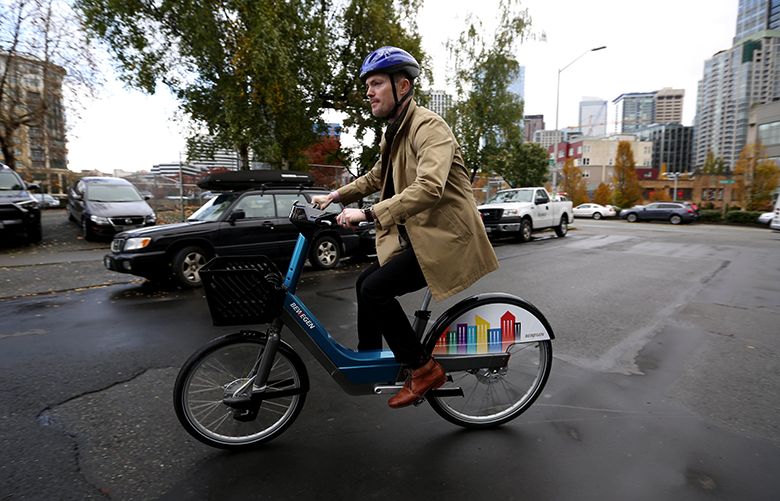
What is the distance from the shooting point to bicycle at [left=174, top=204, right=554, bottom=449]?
2465 mm

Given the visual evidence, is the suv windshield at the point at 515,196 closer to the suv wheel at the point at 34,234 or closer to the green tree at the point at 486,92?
the green tree at the point at 486,92

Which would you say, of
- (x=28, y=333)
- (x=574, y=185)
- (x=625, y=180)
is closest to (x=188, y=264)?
(x=28, y=333)

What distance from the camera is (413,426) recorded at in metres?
3.04

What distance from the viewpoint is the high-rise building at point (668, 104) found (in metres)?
161

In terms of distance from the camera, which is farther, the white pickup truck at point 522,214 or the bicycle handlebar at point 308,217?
the white pickup truck at point 522,214

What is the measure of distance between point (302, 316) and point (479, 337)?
114cm

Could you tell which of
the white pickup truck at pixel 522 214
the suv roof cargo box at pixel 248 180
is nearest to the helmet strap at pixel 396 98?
the suv roof cargo box at pixel 248 180

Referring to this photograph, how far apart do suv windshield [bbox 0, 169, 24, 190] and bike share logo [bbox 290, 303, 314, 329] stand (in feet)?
42.8

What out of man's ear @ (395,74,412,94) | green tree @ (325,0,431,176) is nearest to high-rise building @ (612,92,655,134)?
green tree @ (325,0,431,176)

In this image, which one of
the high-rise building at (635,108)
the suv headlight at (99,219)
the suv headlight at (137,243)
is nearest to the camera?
the suv headlight at (137,243)

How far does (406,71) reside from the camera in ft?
8.39

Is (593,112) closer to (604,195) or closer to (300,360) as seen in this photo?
(604,195)

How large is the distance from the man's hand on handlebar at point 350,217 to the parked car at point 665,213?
136ft

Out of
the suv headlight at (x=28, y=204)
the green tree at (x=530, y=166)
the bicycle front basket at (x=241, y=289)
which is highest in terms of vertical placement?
the green tree at (x=530, y=166)
